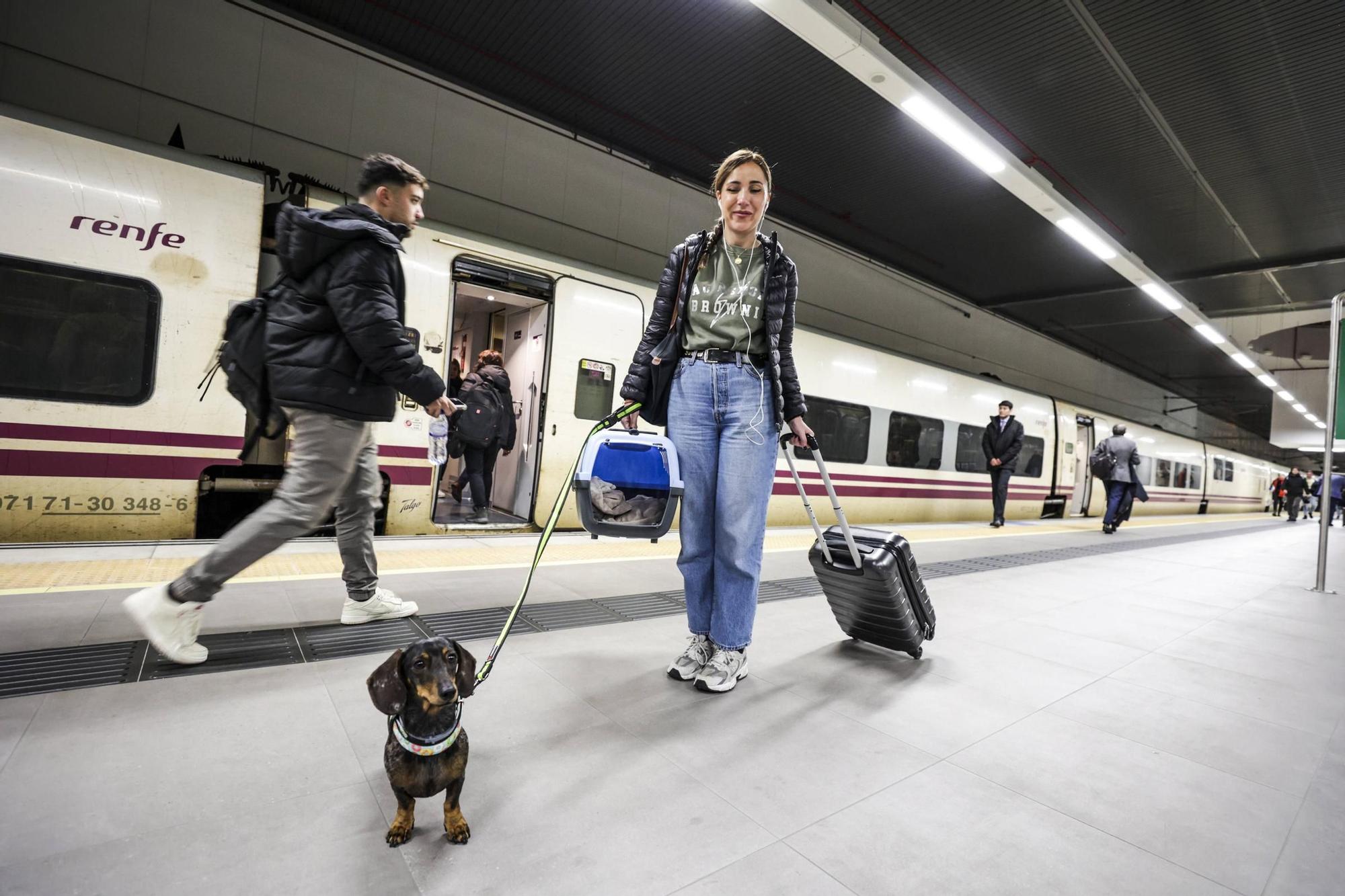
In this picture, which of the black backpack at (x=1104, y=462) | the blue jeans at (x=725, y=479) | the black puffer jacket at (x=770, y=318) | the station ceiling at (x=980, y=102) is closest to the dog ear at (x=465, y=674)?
the blue jeans at (x=725, y=479)

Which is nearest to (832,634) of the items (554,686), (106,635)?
(554,686)

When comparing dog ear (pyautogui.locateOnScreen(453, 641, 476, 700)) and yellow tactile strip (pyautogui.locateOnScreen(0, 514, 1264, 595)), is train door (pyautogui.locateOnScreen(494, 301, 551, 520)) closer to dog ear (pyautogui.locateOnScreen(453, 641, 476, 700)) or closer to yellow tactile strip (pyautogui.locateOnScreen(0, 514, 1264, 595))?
yellow tactile strip (pyautogui.locateOnScreen(0, 514, 1264, 595))

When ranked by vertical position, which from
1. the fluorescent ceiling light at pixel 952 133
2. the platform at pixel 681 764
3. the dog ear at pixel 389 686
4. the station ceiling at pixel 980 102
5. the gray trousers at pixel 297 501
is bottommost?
the platform at pixel 681 764

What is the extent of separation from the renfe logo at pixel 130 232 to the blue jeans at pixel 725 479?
3252 mm

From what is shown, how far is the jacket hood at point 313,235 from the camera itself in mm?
2088

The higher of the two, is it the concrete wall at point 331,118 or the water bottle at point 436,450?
the concrete wall at point 331,118

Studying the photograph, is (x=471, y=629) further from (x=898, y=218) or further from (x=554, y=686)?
(x=898, y=218)

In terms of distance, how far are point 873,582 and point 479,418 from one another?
168 inches

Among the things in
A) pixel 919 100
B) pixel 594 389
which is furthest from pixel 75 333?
pixel 919 100

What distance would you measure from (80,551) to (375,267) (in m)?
2.56

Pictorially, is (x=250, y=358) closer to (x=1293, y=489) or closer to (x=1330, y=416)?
(x=1330, y=416)

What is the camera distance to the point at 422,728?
1.23 metres

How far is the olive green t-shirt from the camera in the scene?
2211 mm

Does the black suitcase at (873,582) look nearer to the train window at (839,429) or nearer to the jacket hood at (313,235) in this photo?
the jacket hood at (313,235)
